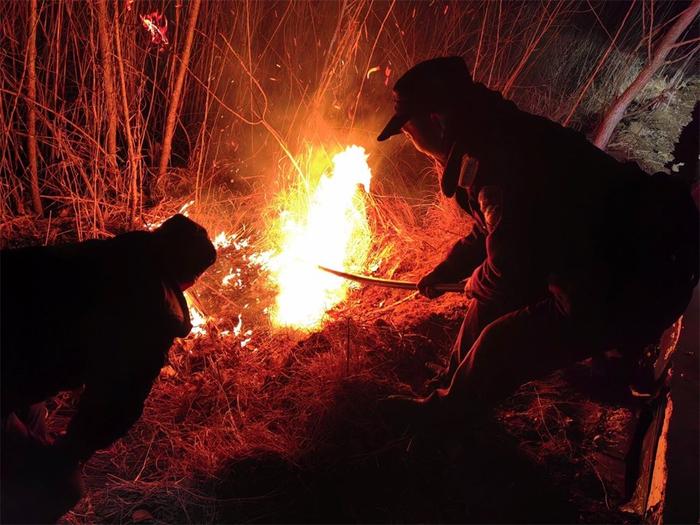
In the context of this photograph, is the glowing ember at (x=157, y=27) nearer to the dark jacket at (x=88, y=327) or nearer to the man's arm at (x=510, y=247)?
the dark jacket at (x=88, y=327)

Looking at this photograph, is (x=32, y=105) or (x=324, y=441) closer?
(x=324, y=441)

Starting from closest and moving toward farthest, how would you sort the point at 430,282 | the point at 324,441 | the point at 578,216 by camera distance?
1. the point at 578,216
2. the point at 324,441
3. the point at 430,282

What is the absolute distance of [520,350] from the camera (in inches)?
117

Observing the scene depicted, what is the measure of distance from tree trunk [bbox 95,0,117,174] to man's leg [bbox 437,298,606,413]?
3803mm

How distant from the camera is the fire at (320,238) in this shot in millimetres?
4996

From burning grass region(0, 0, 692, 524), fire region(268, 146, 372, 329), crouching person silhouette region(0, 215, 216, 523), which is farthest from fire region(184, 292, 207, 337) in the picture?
crouching person silhouette region(0, 215, 216, 523)

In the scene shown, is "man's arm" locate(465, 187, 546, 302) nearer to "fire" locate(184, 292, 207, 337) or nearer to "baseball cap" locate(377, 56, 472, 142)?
"baseball cap" locate(377, 56, 472, 142)

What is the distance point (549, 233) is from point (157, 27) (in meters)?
4.23

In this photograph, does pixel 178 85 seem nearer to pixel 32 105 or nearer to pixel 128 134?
pixel 128 134

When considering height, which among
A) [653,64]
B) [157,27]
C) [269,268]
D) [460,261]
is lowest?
[269,268]

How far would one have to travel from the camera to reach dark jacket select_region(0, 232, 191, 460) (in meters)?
2.00

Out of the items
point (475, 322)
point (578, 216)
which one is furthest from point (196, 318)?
point (578, 216)

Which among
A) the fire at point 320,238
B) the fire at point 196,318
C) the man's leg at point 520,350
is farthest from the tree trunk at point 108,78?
the man's leg at point 520,350

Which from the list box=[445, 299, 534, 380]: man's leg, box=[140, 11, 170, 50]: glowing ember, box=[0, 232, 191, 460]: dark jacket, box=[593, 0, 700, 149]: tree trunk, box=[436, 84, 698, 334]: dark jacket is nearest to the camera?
box=[0, 232, 191, 460]: dark jacket
